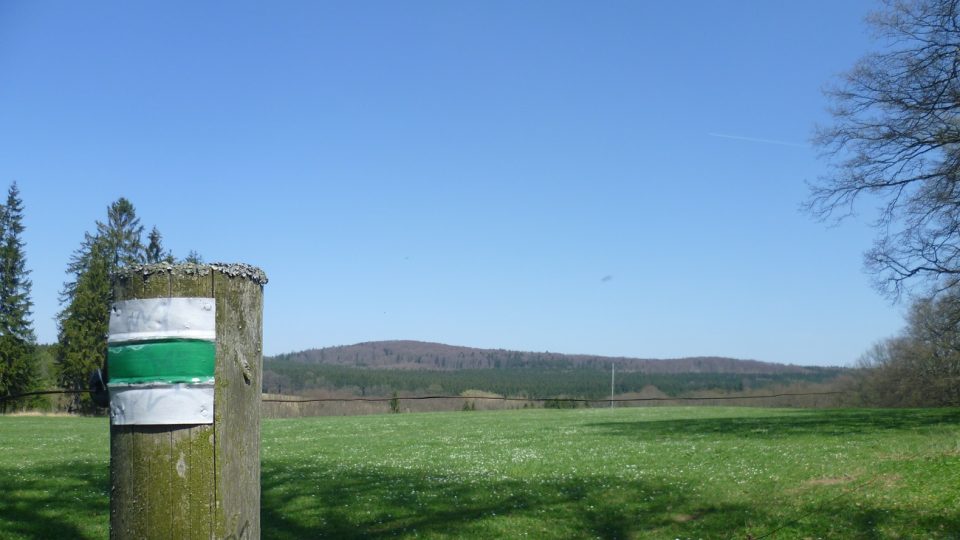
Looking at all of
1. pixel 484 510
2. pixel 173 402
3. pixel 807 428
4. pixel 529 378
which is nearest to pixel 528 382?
pixel 529 378

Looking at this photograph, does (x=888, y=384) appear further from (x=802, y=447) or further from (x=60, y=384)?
(x=60, y=384)

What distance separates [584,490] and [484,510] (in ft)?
6.80

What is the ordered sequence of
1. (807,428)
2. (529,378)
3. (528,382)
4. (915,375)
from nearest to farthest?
(807,428)
(915,375)
(528,382)
(529,378)

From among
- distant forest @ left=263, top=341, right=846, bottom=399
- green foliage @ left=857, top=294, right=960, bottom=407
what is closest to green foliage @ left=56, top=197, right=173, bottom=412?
distant forest @ left=263, top=341, right=846, bottom=399

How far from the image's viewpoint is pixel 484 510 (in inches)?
412

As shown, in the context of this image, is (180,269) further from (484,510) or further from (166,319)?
(484,510)

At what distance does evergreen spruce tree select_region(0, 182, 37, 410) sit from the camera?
5856 centimetres

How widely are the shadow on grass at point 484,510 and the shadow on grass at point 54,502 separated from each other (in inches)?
85.5

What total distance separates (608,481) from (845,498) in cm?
380

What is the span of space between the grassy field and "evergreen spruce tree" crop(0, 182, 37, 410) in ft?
148

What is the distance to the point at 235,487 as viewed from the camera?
7.86ft

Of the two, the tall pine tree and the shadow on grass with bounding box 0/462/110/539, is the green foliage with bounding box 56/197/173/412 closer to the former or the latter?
the tall pine tree

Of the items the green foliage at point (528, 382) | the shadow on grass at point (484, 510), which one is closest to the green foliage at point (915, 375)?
the shadow on grass at point (484, 510)

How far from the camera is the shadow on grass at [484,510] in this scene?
919 cm
